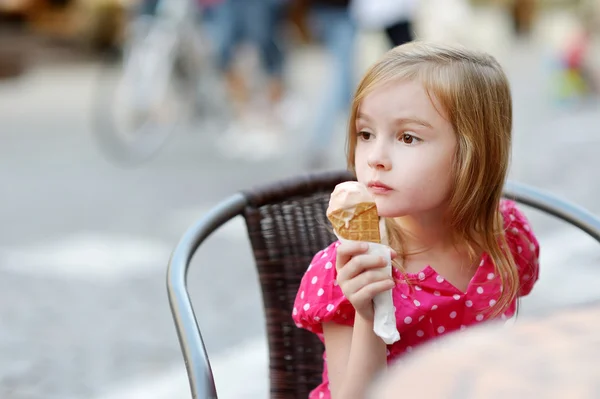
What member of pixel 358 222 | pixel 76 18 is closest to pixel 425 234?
pixel 358 222

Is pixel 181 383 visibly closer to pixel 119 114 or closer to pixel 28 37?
pixel 119 114

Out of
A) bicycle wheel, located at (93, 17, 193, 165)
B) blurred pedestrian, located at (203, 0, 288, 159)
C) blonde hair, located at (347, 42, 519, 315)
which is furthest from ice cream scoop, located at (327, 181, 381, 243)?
blurred pedestrian, located at (203, 0, 288, 159)

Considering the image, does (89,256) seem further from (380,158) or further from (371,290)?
(371,290)

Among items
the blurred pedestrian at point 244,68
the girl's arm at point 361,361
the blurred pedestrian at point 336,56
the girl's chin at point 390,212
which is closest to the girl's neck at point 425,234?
the girl's chin at point 390,212

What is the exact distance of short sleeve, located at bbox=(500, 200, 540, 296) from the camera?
1.87m

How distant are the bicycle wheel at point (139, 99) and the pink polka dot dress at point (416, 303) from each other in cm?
568

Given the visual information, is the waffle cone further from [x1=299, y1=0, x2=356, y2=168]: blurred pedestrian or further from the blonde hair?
[x1=299, y1=0, x2=356, y2=168]: blurred pedestrian

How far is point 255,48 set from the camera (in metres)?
7.62

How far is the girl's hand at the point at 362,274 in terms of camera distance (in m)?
1.47

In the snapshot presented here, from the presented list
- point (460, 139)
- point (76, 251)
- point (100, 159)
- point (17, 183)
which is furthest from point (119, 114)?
point (460, 139)

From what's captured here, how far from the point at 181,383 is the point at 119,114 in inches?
173

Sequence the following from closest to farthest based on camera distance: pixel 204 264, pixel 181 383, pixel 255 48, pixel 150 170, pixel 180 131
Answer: pixel 181 383 → pixel 204 264 → pixel 150 170 → pixel 255 48 → pixel 180 131

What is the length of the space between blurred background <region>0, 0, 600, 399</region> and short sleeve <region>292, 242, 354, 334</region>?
352 millimetres

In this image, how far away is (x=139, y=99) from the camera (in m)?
7.23
